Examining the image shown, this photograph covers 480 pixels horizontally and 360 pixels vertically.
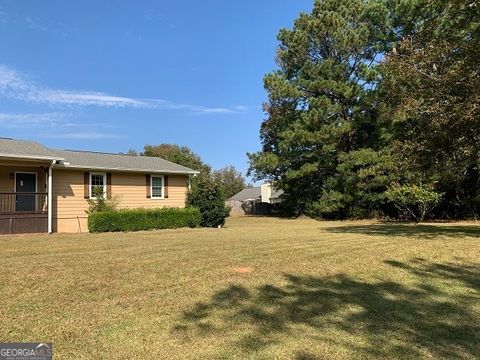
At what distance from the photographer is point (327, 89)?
26.9 metres

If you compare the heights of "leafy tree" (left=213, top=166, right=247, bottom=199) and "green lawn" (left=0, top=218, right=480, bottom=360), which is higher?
"leafy tree" (left=213, top=166, right=247, bottom=199)

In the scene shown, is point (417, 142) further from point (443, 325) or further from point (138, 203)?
point (138, 203)

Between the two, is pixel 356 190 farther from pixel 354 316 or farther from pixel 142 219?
pixel 354 316

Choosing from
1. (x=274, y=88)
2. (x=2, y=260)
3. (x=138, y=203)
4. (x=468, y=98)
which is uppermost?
(x=274, y=88)

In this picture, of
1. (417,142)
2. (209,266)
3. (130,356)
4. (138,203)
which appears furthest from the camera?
(138,203)

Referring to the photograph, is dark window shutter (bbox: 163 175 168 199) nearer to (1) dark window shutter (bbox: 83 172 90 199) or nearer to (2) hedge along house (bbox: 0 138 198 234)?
(2) hedge along house (bbox: 0 138 198 234)

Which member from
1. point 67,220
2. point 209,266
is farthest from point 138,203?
point 209,266

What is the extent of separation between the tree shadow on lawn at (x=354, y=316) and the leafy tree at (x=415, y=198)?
53.8 feet

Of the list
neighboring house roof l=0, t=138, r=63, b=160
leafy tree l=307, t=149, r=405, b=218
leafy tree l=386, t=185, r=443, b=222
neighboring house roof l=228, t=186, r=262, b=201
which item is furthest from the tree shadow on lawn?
neighboring house roof l=228, t=186, r=262, b=201

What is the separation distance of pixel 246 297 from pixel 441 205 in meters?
23.6

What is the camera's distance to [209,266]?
7.87m

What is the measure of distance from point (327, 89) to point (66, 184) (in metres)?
16.2

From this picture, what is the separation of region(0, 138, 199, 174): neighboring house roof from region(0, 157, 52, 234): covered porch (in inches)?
16.3

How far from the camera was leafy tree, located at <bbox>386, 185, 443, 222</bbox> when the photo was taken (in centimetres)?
2242
